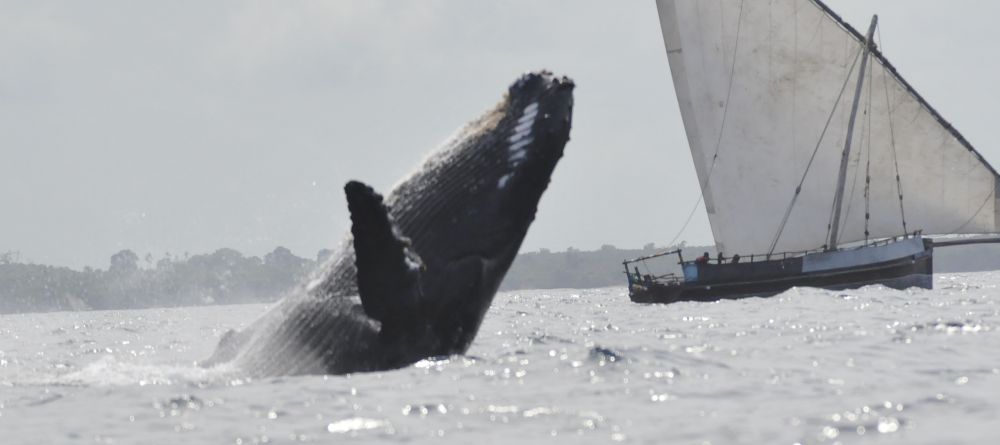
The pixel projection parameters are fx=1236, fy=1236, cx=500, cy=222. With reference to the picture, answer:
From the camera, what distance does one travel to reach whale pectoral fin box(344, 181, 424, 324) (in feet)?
19.7

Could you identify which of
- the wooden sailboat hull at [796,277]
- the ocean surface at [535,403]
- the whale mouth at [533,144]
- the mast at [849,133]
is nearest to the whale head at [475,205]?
the whale mouth at [533,144]

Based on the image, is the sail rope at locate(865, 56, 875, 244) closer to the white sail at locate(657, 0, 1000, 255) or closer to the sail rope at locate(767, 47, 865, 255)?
the white sail at locate(657, 0, 1000, 255)

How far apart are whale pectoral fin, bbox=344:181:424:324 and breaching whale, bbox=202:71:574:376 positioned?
0.29 ft

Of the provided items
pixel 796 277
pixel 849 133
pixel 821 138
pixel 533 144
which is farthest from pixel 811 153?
pixel 533 144

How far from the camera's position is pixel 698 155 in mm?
48531

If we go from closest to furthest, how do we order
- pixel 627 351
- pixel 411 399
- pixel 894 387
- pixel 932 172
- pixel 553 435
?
pixel 553 435
pixel 411 399
pixel 894 387
pixel 627 351
pixel 932 172

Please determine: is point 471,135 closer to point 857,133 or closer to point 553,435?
point 553,435

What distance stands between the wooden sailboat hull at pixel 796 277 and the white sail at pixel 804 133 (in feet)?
4.10

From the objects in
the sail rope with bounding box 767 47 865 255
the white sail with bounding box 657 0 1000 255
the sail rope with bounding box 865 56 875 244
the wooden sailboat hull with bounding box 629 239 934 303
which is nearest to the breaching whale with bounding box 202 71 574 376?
the white sail with bounding box 657 0 1000 255

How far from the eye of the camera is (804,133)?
47.2 m

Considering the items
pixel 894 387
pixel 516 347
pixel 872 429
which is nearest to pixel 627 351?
pixel 516 347

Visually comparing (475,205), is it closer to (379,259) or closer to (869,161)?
(379,259)

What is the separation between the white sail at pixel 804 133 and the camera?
152 feet

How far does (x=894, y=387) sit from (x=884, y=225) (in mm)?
42700
